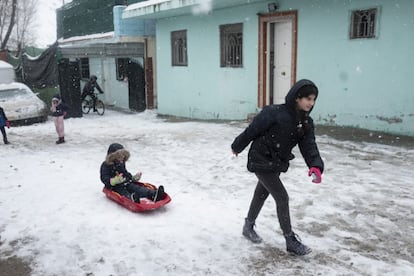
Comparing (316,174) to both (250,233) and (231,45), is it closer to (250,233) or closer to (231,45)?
(250,233)

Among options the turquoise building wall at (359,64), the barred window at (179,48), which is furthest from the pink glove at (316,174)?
the barred window at (179,48)

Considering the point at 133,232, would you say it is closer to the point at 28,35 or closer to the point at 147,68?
the point at 147,68

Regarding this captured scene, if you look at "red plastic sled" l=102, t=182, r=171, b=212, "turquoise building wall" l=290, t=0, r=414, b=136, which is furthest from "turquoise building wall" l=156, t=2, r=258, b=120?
"red plastic sled" l=102, t=182, r=171, b=212

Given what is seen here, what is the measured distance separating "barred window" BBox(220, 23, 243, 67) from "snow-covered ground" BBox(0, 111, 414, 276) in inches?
191

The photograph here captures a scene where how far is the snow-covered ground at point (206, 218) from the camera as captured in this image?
3.73 meters

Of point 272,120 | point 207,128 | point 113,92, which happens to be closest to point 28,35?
point 113,92

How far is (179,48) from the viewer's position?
48.5 ft

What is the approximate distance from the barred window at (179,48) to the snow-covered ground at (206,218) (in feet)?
23.1

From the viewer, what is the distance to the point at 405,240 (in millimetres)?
4164

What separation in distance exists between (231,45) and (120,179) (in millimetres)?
8261

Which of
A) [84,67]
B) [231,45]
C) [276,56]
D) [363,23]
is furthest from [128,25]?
[363,23]

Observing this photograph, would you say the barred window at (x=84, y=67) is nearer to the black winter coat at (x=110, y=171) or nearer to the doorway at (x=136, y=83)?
the doorway at (x=136, y=83)

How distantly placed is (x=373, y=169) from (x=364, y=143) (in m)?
1.86

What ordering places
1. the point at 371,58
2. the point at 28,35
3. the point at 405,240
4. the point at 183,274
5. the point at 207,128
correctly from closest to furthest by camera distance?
the point at 183,274 → the point at 405,240 → the point at 371,58 → the point at 207,128 → the point at 28,35
